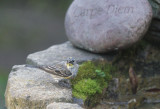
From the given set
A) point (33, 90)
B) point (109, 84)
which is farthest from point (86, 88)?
point (33, 90)

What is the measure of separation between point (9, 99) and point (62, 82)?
2.49ft

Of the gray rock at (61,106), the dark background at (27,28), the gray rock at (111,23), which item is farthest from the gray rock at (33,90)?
the dark background at (27,28)

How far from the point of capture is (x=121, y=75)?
6.09 metres

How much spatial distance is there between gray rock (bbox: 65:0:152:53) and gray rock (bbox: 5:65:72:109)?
105 centimetres

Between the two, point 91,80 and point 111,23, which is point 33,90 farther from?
point 111,23

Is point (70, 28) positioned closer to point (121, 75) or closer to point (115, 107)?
point (121, 75)

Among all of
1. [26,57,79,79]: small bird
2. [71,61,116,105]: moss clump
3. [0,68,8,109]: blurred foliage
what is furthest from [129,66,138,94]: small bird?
[0,68,8,109]: blurred foliage

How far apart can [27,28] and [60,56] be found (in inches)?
254

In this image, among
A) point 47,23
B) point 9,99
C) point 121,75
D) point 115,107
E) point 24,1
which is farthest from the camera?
point 24,1

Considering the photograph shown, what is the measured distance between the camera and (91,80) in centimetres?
547

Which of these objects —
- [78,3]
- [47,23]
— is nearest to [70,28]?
[78,3]

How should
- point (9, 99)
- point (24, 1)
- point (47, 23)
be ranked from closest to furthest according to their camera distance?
1. point (9, 99)
2. point (47, 23)
3. point (24, 1)

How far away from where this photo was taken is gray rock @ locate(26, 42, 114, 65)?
5863 mm

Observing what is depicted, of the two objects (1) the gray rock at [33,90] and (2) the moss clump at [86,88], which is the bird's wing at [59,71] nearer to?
(1) the gray rock at [33,90]
